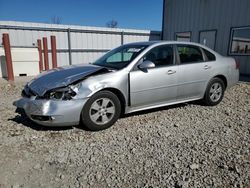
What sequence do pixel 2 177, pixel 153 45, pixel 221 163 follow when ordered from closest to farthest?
pixel 2 177 → pixel 221 163 → pixel 153 45

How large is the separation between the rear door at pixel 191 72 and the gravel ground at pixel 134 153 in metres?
0.54

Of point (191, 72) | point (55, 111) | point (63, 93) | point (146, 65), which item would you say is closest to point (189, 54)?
point (191, 72)

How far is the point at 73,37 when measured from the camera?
40.5 ft

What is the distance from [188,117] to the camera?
4422 mm

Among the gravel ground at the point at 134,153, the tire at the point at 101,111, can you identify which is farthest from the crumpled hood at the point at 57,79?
the gravel ground at the point at 134,153

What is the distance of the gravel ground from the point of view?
245 centimetres

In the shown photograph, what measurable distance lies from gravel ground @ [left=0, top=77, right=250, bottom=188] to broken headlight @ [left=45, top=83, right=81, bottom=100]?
63cm

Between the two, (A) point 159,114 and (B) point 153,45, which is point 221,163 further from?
(B) point 153,45

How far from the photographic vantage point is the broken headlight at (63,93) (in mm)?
3393

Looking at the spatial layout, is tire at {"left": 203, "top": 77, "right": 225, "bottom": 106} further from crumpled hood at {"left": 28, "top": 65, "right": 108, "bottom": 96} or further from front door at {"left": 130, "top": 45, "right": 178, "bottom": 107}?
crumpled hood at {"left": 28, "top": 65, "right": 108, "bottom": 96}

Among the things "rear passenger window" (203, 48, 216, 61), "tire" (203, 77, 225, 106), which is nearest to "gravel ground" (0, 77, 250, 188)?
"tire" (203, 77, 225, 106)

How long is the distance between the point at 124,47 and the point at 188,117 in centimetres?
204

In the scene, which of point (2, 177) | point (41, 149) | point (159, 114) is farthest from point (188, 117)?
point (2, 177)

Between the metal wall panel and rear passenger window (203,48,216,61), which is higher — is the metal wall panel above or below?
above
